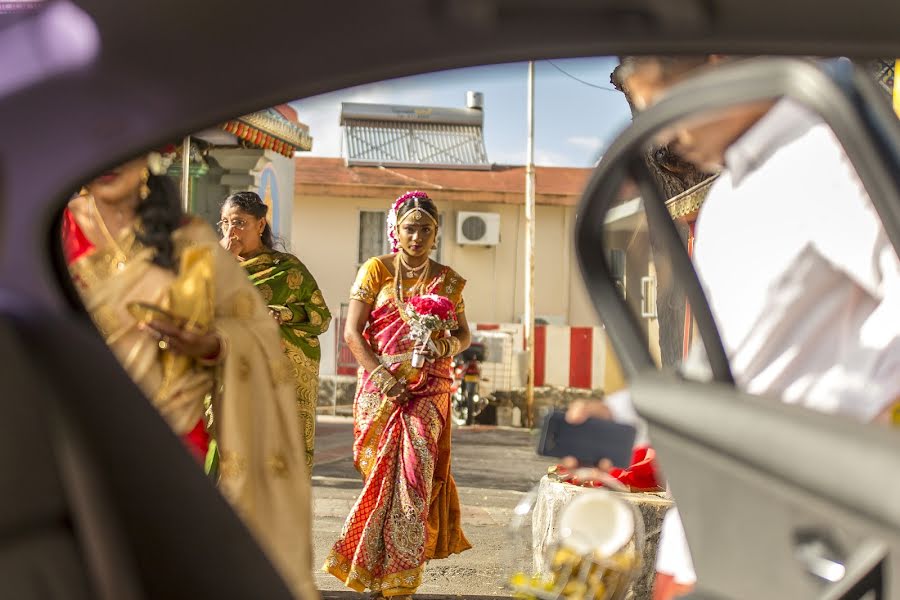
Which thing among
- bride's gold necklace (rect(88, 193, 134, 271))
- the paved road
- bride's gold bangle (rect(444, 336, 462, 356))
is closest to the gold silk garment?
bride's gold bangle (rect(444, 336, 462, 356))

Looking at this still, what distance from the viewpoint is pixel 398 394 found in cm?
459

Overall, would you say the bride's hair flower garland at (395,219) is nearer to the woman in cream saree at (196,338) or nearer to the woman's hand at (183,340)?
the woman in cream saree at (196,338)

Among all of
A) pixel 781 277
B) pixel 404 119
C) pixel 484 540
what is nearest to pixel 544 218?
pixel 404 119

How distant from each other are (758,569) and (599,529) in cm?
52

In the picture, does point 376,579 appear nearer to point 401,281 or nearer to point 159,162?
point 401,281

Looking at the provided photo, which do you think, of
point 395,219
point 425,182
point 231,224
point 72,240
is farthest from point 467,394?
point 72,240

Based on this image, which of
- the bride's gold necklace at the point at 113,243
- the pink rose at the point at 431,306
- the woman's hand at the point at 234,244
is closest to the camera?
the bride's gold necklace at the point at 113,243

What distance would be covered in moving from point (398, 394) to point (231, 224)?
97cm

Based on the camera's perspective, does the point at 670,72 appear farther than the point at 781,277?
No

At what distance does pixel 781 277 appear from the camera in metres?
1.29

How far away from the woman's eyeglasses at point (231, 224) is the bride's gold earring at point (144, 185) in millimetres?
3375

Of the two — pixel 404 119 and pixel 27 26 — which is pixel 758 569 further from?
pixel 404 119

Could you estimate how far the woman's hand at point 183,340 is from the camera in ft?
2.78

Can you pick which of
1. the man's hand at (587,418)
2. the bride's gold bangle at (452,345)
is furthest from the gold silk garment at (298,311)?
the man's hand at (587,418)
